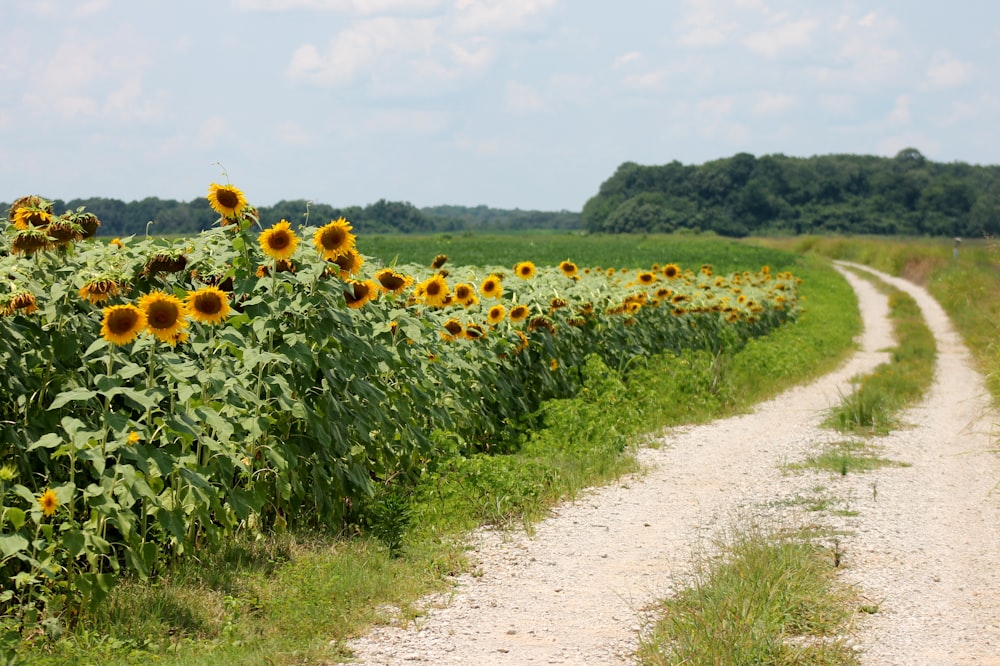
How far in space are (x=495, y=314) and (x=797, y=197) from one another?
113 meters

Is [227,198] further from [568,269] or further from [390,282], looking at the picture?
[568,269]

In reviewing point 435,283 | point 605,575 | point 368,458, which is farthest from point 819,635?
point 435,283

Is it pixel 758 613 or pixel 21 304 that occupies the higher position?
pixel 21 304

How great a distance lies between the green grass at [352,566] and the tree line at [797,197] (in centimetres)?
9783

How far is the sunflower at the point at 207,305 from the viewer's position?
5.11 metres

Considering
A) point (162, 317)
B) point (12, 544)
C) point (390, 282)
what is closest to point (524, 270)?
point (390, 282)

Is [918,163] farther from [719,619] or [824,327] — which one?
[719,619]

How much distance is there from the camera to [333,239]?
237 inches

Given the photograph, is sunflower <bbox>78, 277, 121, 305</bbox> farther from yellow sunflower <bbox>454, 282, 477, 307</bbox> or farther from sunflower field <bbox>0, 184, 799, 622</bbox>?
yellow sunflower <bbox>454, 282, 477, 307</bbox>

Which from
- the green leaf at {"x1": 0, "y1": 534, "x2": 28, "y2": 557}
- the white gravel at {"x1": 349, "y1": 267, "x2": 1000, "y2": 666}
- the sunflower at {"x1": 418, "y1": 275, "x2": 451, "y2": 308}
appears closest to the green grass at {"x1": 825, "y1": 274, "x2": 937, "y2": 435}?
the white gravel at {"x1": 349, "y1": 267, "x2": 1000, "y2": 666}

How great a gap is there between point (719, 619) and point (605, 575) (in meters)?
1.27

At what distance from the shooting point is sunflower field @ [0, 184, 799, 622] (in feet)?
14.9

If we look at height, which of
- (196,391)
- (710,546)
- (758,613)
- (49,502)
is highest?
(196,391)

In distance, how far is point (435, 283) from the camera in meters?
7.91
